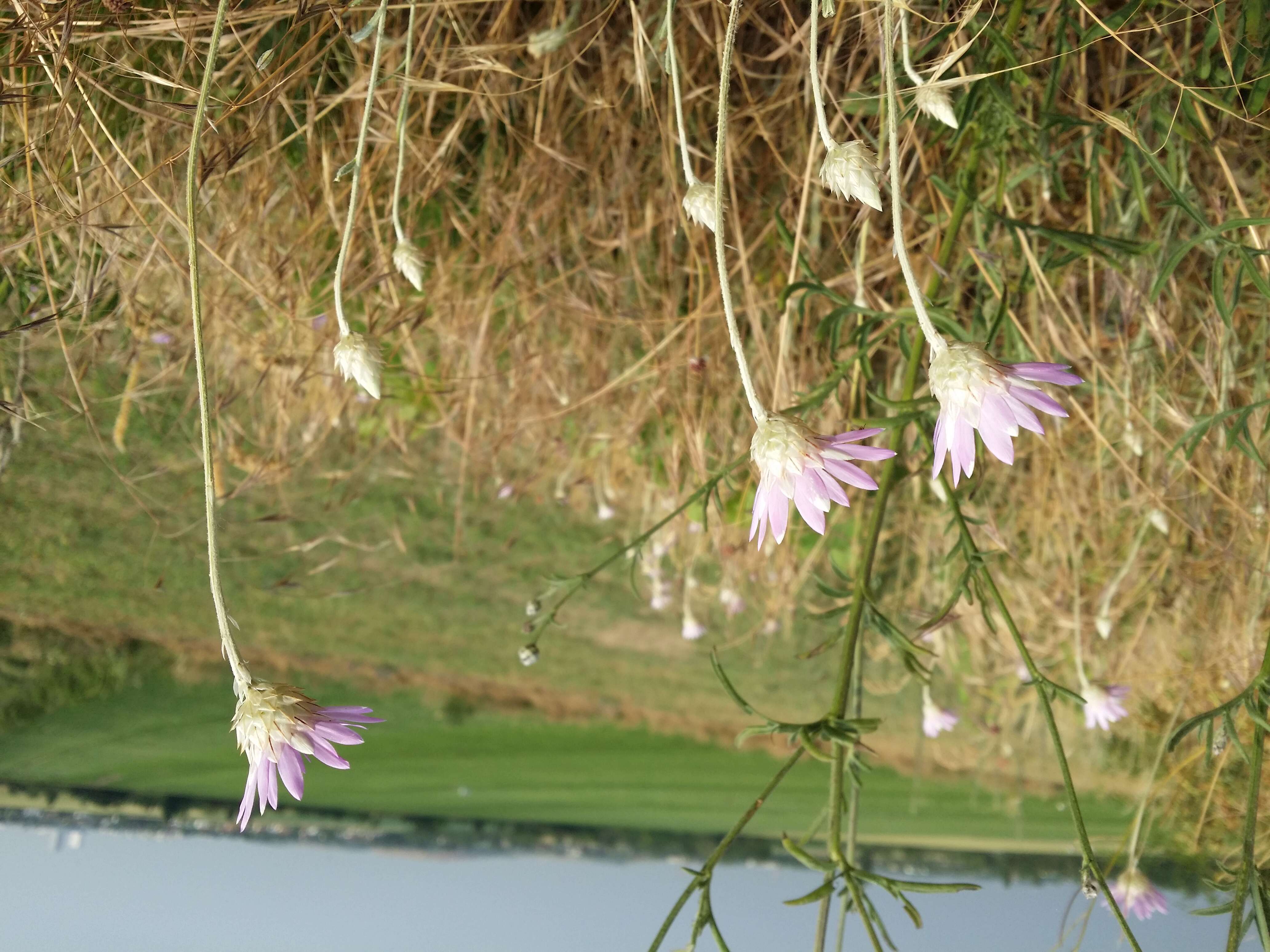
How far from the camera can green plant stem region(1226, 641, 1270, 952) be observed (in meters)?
0.44

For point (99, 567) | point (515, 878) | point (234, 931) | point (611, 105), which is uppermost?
point (611, 105)

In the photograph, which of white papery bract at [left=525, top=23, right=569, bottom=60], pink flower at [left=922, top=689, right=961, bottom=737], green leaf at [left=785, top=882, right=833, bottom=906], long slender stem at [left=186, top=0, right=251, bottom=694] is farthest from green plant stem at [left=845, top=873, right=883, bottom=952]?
white papery bract at [left=525, top=23, right=569, bottom=60]

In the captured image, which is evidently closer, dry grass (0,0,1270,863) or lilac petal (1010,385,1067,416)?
lilac petal (1010,385,1067,416)

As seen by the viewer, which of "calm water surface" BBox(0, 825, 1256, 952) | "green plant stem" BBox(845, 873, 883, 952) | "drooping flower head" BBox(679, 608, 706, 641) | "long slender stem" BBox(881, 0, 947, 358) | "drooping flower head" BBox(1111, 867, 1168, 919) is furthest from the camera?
"calm water surface" BBox(0, 825, 1256, 952)

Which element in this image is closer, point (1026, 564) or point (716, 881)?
point (1026, 564)

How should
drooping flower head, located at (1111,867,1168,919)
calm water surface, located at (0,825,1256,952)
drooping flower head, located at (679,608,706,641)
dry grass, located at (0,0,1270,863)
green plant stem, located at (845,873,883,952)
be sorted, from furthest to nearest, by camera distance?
calm water surface, located at (0,825,1256,952) → drooping flower head, located at (679,608,706,641) → drooping flower head, located at (1111,867,1168,919) → dry grass, located at (0,0,1270,863) → green plant stem, located at (845,873,883,952)

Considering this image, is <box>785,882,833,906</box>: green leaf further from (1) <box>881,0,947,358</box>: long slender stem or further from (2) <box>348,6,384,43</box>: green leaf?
(2) <box>348,6,384,43</box>: green leaf

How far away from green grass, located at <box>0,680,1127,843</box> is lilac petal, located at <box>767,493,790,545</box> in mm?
989

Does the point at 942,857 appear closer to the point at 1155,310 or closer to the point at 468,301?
the point at 1155,310

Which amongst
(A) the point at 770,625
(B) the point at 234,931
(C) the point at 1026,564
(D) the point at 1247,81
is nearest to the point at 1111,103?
(D) the point at 1247,81

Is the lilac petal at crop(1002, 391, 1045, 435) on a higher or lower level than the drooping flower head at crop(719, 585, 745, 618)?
higher

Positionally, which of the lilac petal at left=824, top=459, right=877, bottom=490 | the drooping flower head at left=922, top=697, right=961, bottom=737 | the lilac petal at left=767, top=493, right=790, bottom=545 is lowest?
the drooping flower head at left=922, top=697, right=961, bottom=737

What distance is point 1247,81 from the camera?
0.48 metres

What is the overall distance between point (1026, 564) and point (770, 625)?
0.29 meters
